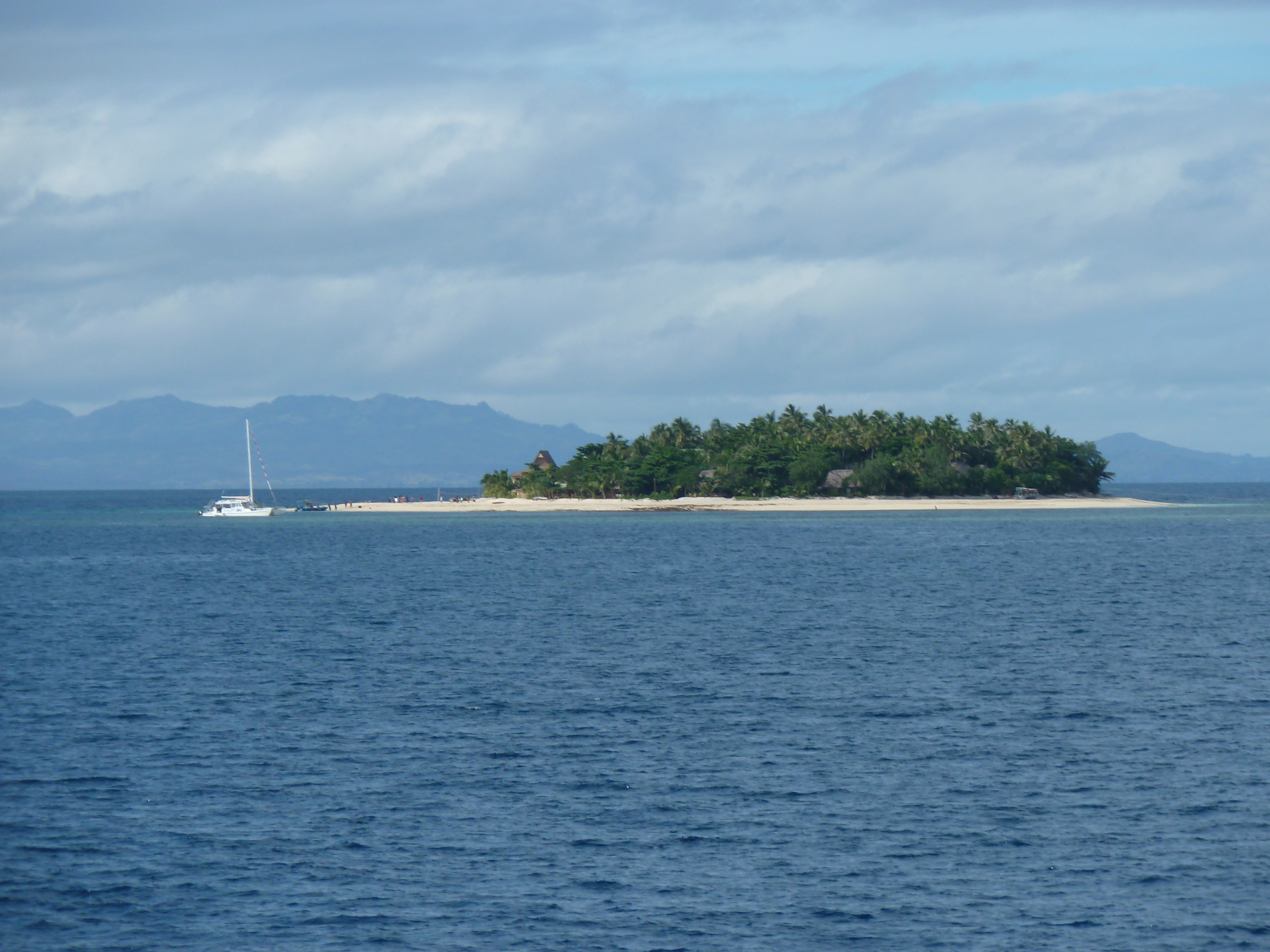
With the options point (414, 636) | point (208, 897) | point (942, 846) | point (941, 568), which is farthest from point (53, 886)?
point (941, 568)

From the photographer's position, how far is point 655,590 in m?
78.8

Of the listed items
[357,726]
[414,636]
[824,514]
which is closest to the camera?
[357,726]

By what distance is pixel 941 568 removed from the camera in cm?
9306

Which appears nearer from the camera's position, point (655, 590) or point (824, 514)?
point (655, 590)

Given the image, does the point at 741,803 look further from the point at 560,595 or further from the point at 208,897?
the point at 560,595

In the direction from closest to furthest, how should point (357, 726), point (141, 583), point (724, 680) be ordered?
point (357, 726) < point (724, 680) < point (141, 583)

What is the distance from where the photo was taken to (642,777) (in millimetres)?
29516

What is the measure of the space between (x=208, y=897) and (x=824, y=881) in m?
11.3

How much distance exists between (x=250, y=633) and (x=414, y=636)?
29.0 ft

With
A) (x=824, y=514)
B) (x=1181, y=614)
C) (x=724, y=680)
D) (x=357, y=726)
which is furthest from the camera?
(x=824, y=514)

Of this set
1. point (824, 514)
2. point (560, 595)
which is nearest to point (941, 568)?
point (560, 595)

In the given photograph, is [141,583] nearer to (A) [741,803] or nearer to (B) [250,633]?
(B) [250,633]

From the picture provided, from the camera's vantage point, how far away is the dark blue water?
835 inches

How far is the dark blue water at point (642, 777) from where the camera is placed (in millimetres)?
21219
